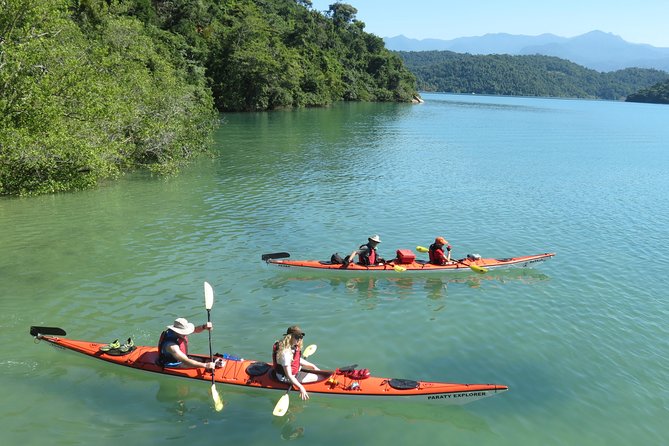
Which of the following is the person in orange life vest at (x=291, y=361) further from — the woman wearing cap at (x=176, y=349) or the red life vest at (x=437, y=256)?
the red life vest at (x=437, y=256)

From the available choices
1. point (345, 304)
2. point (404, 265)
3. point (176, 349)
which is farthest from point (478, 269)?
point (176, 349)

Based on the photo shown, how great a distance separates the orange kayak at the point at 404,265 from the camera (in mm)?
18172

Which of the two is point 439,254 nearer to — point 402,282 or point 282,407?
point 402,282

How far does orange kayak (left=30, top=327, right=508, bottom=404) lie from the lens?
1081cm

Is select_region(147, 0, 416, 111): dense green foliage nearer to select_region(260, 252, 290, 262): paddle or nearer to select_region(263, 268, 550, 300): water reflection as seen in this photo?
select_region(260, 252, 290, 262): paddle

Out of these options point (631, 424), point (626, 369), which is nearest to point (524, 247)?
point (626, 369)

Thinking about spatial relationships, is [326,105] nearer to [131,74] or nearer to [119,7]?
[119,7]

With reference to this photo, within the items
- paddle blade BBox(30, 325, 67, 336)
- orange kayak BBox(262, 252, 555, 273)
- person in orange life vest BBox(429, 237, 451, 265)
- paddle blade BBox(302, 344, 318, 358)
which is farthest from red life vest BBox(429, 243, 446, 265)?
paddle blade BBox(30, 325, 67, 336)

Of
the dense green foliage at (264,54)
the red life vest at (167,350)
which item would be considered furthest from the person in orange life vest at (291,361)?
the dense green foliage at (264,54)

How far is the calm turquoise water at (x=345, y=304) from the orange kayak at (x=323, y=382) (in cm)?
34

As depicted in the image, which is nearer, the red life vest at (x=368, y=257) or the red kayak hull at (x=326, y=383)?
the red kayak hull at (x=326, y=383)

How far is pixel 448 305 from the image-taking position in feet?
53.9

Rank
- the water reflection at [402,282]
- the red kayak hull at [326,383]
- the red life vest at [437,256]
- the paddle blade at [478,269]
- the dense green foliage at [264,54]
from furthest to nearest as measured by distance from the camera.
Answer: the dense green foliage at [264,54], the red life vest at [437,256], the paddle blade at [478,269], the water reflection at [402,282], the red kayak hull at [326,383]

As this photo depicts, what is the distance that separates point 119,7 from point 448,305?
69.3 metres
